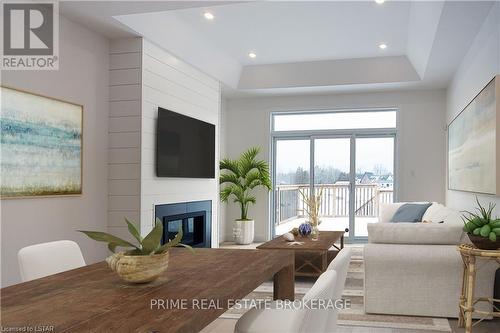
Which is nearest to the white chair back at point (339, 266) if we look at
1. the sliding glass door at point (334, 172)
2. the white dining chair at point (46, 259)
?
the white dining chair at point (46, 259)

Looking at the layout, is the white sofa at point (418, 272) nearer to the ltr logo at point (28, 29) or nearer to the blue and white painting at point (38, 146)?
the blue and white painting at point (38, 146)

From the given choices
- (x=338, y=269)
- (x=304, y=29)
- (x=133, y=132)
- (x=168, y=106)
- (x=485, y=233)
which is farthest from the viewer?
(x=304, y=29)

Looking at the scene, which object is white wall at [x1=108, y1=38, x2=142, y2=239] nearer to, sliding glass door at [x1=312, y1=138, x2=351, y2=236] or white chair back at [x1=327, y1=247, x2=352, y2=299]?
white chair back at [x1=327, y1=247, x2=352, y2=299]

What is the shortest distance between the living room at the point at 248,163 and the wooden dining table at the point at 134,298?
1 centimetres

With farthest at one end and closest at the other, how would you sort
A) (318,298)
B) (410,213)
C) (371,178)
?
1. (371,178)
2. (410,213)
3. (318,298)

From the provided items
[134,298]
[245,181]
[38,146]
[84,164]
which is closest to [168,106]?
[84,164]

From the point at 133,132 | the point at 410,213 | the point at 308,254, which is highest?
the point at 133,132

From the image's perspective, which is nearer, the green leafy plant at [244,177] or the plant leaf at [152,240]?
the plant leaf at [152,240]

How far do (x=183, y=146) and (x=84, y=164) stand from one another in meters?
1.57

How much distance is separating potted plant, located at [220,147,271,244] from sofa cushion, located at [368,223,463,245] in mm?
4156

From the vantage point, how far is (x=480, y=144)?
14.0 ft

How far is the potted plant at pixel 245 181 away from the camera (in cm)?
800

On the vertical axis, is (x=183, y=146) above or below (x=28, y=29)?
below

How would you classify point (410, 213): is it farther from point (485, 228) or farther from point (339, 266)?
point (339, 266)
